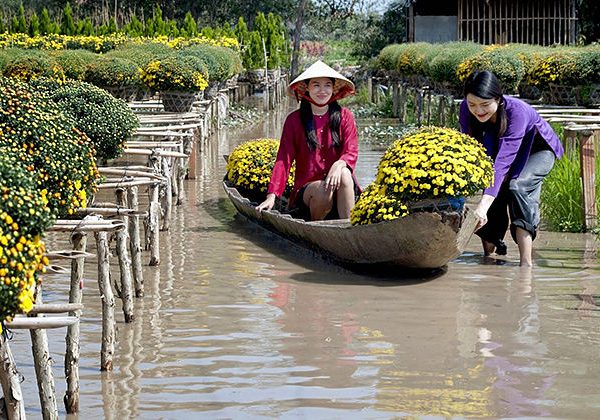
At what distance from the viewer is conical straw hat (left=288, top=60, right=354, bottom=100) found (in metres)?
9.66

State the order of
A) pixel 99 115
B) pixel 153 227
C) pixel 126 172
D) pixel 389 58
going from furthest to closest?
pixel 389 58
pixel 153 227
pixel 126 172
pixel 99 115

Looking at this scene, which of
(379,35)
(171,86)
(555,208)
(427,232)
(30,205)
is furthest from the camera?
(379,35)

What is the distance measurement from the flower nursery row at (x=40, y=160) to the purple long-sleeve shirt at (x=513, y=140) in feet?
9.03

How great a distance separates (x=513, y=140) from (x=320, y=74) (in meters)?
1.78

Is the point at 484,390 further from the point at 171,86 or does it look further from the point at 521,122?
the point at 171,86

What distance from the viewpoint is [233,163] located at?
12156 millimetres

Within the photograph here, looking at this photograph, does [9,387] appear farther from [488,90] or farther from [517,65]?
[517,65]

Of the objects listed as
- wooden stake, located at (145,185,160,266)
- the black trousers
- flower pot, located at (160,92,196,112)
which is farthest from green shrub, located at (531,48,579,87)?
wooden stake, located at (145,185,160,266)

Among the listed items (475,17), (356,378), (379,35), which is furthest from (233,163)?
(379,35)

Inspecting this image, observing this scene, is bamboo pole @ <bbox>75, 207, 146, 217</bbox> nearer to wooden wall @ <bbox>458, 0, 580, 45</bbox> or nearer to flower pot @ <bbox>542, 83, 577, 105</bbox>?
flower pot @ <bbox>542, 83, 577, 105</bbox>

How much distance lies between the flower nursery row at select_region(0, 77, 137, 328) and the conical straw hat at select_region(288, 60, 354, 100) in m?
1.57

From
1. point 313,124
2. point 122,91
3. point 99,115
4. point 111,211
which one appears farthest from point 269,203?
point 122,91

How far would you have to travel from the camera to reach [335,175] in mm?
9445

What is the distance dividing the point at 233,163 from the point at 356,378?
6.14m
